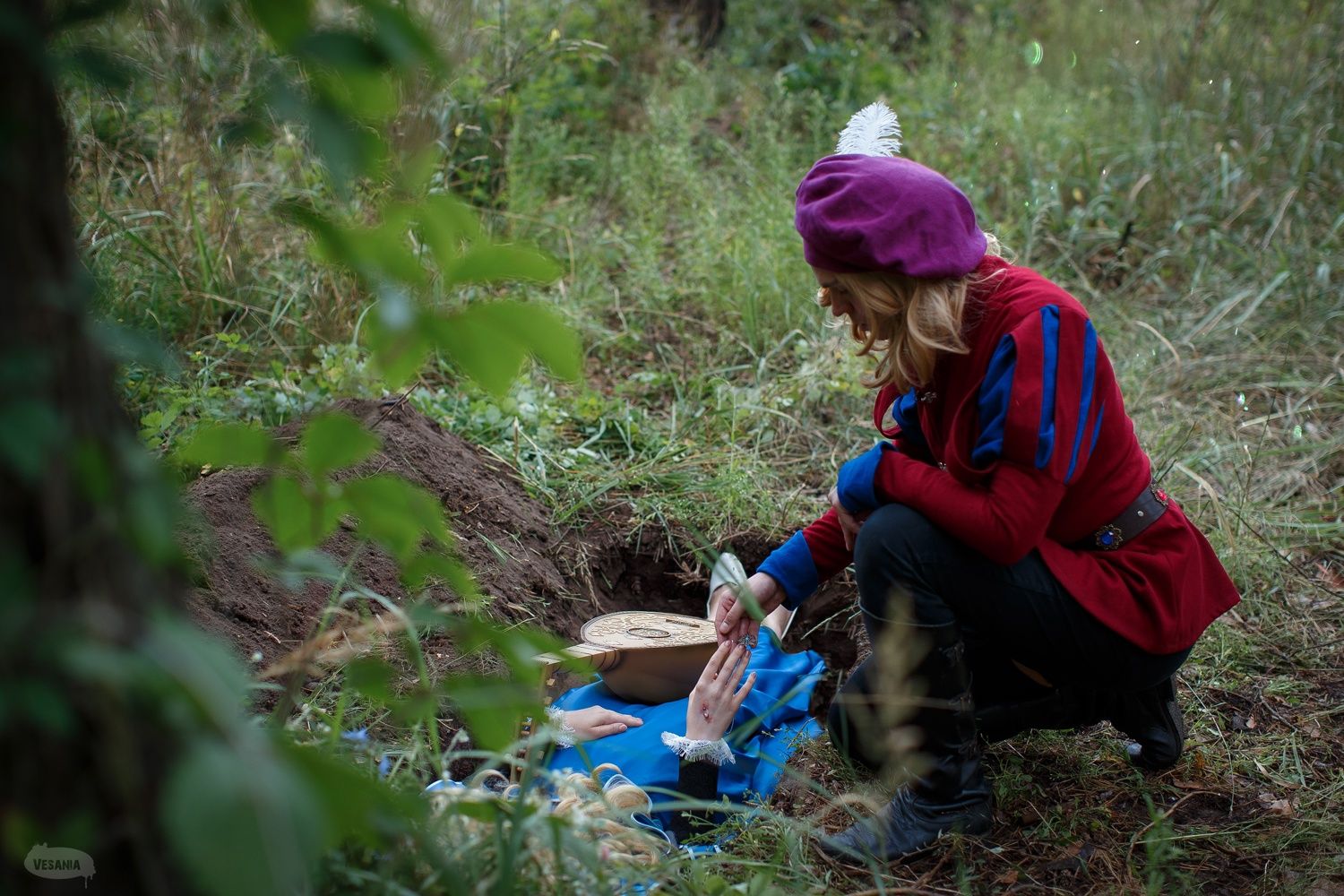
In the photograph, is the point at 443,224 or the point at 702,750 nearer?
the point at 443,224

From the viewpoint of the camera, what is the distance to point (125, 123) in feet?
12.4

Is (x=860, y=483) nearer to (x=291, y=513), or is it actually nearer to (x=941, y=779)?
(x=941, y=779)

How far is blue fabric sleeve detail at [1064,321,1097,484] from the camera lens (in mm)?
1774

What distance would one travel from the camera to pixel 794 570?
82.0 inches

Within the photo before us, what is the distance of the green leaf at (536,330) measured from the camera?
2.80 feet

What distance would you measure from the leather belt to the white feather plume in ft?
2.60

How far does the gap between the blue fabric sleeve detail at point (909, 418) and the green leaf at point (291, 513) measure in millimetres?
1346

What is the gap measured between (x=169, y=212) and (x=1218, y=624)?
3.40 meters

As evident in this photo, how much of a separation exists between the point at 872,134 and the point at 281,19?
142 cm

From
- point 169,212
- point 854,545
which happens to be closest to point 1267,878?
point 854,545

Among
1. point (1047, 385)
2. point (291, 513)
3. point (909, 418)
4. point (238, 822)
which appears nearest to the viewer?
point (238, 822)

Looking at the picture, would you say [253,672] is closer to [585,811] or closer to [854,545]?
[585,811]

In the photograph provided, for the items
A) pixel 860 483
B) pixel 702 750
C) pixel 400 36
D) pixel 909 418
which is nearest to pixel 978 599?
pixel 860 483

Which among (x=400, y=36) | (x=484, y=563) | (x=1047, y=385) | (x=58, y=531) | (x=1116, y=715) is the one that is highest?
(x=400, y=36)
